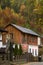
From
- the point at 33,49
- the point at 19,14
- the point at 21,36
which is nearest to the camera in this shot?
the point at 21,36

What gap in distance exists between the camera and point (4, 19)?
94.3 m

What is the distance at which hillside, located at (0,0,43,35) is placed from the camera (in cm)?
9576

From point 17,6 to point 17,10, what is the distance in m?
3.90

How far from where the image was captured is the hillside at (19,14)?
314 ft

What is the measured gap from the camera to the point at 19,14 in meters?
110

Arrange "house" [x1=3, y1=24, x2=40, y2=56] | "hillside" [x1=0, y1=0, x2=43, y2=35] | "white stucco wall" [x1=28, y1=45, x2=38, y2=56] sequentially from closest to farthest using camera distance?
"house" [x1=3, y1=24, x2=40, y2=56] < "white stucco wall" [x1=28, y1=45, x2=38, y2=56] < "hillside" [x1=0, y1=0, x2=43, y2=35]

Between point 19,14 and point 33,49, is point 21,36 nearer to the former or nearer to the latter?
point 33,49

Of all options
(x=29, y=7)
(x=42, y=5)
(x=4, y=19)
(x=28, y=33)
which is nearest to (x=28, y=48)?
(x=28, y=33)

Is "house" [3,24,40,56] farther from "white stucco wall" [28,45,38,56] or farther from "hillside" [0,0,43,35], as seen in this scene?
"hillside" [0,0,43,35]

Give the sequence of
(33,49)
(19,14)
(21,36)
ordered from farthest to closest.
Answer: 1. (19,14)
2. (33,49)
3. (21,36)

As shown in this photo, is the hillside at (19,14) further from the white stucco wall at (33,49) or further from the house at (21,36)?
the house at (21,36)

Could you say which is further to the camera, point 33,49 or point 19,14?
point 19,14

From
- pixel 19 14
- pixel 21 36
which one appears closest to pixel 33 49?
pixel 21 36

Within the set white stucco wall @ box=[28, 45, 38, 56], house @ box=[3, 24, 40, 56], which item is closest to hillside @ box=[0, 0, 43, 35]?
white stucco wall @ box=[28, 45, 38, 56]
